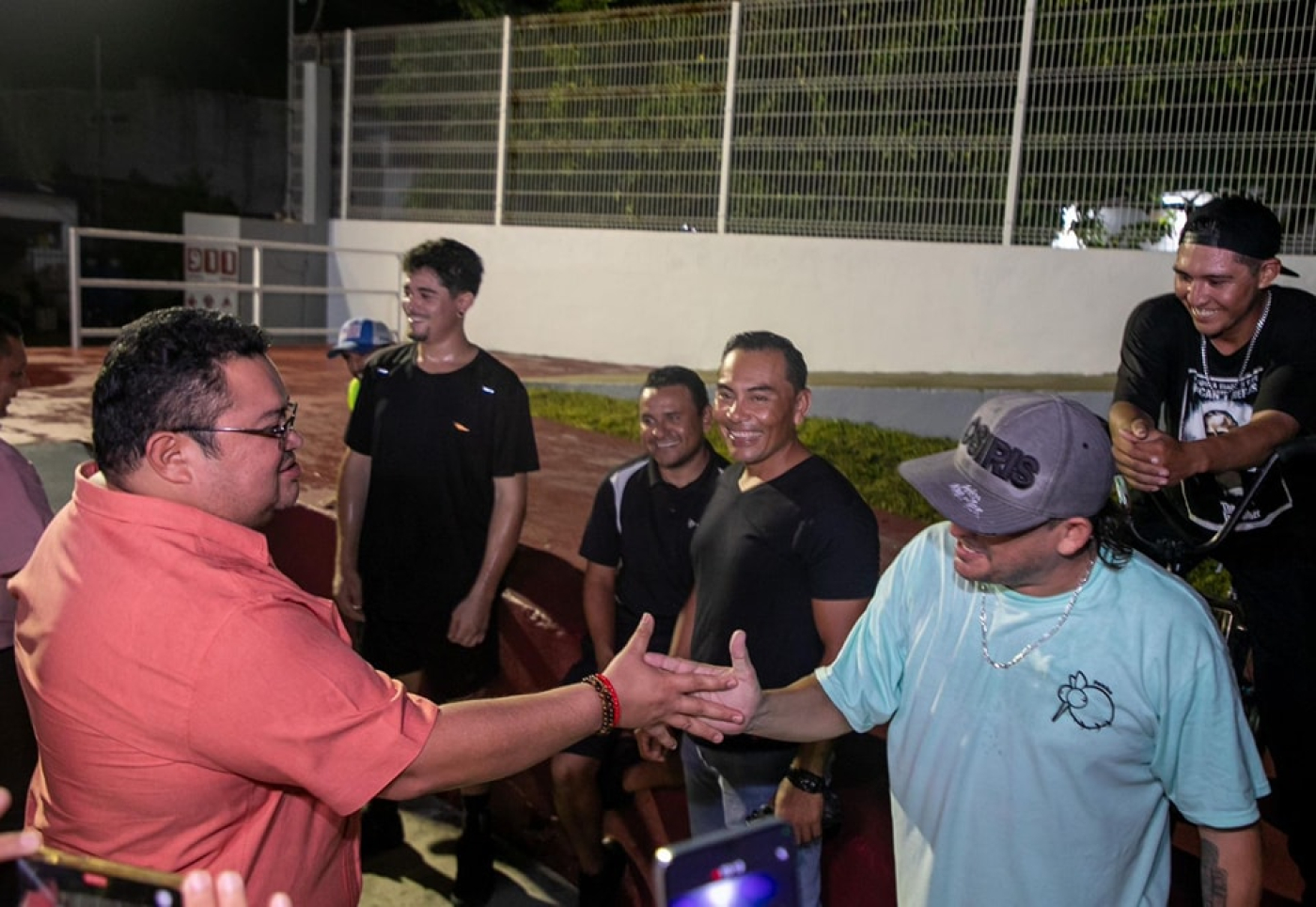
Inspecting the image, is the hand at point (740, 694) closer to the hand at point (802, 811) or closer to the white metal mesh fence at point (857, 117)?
the hand at point (802, 811)

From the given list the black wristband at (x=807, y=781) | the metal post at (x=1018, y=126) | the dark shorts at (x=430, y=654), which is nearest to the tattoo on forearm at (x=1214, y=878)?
the black wristband at (x=807, y=781)

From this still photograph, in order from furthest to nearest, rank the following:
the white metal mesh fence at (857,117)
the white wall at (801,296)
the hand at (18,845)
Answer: the white wall at (801,296)
the white metal mesh fence at (857,117)
the hand at (18,845)

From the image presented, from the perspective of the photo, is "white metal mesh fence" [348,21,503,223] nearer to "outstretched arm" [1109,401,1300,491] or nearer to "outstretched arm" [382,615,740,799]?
"outstretched arm" [1109,401,1300,491]

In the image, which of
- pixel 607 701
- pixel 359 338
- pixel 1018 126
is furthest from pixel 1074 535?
pixel 1018 126

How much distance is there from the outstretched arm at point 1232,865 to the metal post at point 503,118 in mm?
13798

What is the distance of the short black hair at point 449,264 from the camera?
428cm

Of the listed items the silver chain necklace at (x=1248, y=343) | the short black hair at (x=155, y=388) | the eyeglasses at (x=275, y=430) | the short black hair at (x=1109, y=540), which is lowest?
the short black hair at (x=1109, y=540)

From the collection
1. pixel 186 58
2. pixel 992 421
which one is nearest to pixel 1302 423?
pixel 992 421

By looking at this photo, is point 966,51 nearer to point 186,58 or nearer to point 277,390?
point 277,390

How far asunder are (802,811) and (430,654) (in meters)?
1.93

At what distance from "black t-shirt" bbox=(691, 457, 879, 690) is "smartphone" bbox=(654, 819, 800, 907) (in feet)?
6.11

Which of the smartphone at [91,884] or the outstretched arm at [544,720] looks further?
the outstretched arm at [544,720]

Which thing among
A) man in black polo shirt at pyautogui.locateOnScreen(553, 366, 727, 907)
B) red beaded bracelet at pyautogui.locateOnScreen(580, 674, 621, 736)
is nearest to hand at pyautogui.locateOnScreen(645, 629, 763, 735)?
red beaded bracelet at pyautogui.locateOnScreen(580, 674, 621, 736)

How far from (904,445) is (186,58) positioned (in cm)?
2077
